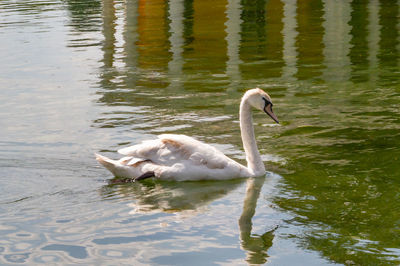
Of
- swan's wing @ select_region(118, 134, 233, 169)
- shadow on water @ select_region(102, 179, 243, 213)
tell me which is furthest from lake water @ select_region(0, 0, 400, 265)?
swan's wing @ select_region(118, 134, 233, 169)

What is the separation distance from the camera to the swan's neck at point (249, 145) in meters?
9.61

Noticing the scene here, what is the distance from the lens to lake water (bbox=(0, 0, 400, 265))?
753 cm

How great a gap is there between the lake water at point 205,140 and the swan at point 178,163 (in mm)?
155

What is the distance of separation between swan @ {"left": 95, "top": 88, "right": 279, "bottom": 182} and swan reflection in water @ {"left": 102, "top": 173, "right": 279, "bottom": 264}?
3.6 inches

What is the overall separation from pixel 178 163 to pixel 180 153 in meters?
0.12

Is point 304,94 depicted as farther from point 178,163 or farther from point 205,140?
point 178,163

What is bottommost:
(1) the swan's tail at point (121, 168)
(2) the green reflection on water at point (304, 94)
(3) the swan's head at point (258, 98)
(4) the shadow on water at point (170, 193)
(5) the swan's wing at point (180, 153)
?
(2) the green reflection on water at point (304, 94)

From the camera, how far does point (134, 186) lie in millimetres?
9453

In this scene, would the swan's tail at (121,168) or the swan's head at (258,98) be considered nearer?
the swan's tail at (121,168)

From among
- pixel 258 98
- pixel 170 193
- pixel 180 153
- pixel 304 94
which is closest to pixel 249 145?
pixel 258 98

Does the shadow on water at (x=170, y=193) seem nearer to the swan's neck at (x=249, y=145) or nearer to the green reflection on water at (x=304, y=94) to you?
the swan's neck at (x=249, y=145)

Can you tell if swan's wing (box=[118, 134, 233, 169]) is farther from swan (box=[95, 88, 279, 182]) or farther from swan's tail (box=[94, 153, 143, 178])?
swan's tail (box=[94, 153, 143, 178])

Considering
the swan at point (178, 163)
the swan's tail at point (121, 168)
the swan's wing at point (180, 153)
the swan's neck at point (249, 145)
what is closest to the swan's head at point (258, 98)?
the swan's neck at point (249, 145)

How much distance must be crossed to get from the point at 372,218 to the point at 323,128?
12.8ft
